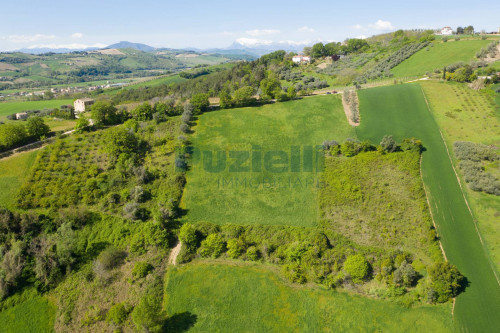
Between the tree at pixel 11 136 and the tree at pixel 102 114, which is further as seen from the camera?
the tree at pixel 102 114

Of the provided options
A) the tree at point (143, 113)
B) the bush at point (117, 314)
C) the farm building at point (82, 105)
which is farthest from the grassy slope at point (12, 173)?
the farm building at point (82, 105)

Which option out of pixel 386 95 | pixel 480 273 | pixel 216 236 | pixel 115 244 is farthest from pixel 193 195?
pixel 386 95

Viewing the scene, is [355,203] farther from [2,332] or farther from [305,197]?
[2,332]

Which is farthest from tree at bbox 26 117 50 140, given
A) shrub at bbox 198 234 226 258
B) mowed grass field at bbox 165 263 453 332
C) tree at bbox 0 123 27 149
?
shrub at bbox 198 234 226 258

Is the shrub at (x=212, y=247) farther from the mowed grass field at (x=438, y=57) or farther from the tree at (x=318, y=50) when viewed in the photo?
the tree at (x=318, y=50)

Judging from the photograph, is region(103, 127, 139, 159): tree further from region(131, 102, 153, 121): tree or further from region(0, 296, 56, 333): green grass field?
region(0, 296, 56, 333): green grass field
